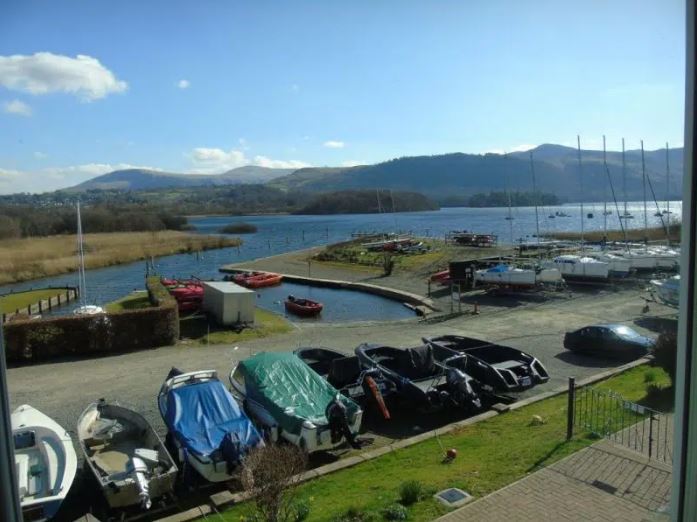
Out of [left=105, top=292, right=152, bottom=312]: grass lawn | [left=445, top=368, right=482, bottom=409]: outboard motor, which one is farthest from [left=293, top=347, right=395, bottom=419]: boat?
[left=105, top=292, right=152, bottom=312]: grass lawn

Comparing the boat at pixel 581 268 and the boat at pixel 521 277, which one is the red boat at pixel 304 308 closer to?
the boat at pixel 521 277

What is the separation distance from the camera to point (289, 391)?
33.2ft

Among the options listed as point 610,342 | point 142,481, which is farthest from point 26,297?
point 610,342

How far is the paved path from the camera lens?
233 inches

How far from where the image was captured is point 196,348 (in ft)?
60.1

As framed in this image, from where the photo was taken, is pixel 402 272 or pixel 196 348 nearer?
pixel 196 348

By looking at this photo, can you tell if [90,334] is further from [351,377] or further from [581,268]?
[581,268]

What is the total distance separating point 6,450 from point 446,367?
34.0ft

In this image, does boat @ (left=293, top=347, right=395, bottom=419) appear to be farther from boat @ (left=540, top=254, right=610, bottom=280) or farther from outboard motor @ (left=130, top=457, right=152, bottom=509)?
boat @ (left=540, top=254, right=610, bottom=280)

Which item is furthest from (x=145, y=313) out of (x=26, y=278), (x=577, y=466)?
(x=26, y=278)

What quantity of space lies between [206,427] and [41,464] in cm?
244

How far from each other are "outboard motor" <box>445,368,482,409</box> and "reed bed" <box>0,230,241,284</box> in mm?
47692

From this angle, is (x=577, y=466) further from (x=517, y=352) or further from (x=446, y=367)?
(x=517, y=352)

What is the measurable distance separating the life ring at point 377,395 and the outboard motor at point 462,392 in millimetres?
1428
